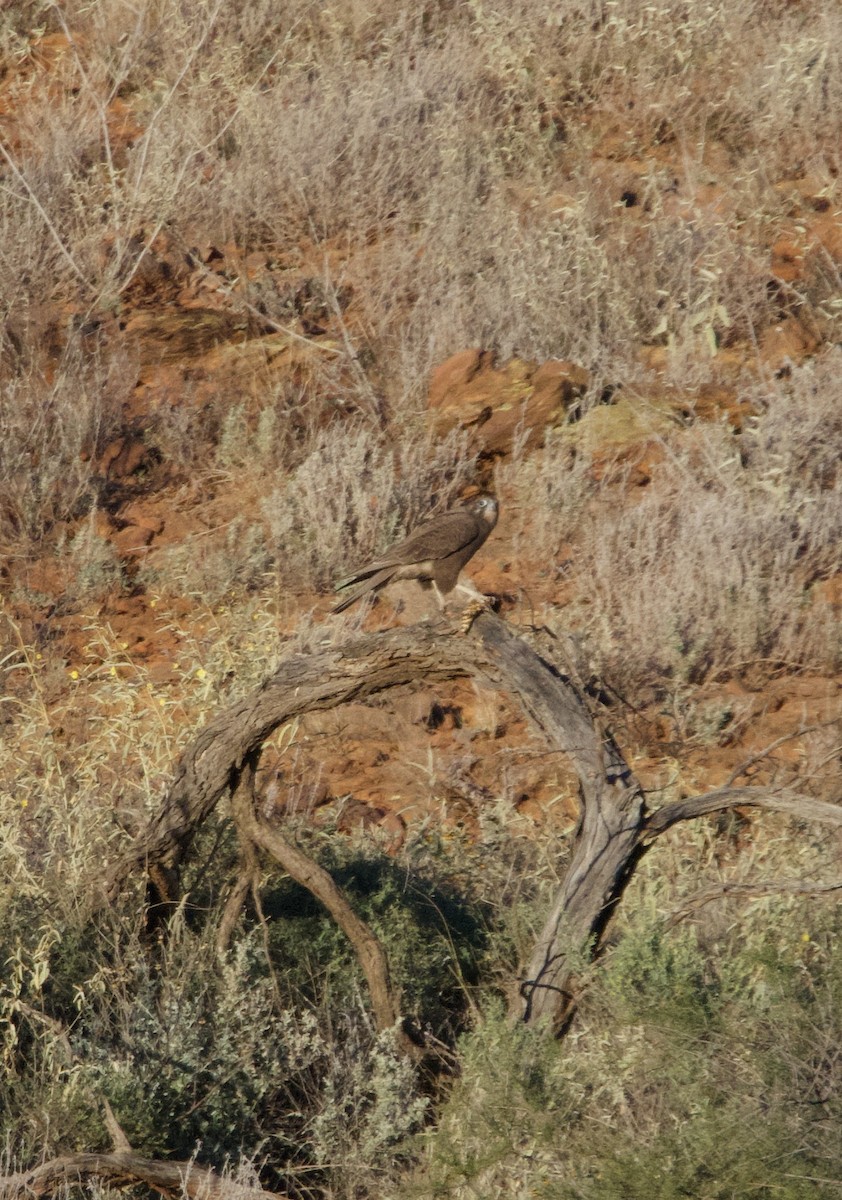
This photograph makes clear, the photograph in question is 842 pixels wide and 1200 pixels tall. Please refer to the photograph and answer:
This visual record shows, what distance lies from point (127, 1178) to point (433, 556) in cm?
230

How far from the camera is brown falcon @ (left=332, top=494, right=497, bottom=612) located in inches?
201

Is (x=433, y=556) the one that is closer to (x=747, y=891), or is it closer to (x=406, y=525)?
(x=747, y=891)

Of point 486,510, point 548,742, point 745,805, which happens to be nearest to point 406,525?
point 486,510

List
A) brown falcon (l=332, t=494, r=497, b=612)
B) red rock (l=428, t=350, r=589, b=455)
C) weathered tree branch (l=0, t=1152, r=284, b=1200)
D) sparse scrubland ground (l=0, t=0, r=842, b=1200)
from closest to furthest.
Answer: weathered tree branch (l=0, t=1152, r=284, b=1200), sparse scrubland ground (l=0, t=0, r=842, b=1200), brown falcon (l=332, t=494, r=497, b=612), red rock (l=428, t=350, r=589, b=455)

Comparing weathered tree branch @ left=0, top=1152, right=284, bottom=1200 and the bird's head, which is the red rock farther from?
weathered tree branch @ left=0, top=1152, right=284, bottom=1200

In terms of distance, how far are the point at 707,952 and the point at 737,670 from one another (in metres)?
2.06

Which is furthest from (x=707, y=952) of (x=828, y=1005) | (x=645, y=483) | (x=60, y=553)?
(x=60, y=553)

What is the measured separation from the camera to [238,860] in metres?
4.94

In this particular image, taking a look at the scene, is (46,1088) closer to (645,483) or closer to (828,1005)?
(828,1005)

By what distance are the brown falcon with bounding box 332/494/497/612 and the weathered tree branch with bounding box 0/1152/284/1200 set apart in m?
1.89

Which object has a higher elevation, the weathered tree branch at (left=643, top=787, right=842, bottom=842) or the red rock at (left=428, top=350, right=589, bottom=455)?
the weathered tree branch at (left=643, top=787, right=842, bottom=842)

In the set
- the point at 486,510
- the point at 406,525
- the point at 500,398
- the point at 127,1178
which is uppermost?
the point at 486,510

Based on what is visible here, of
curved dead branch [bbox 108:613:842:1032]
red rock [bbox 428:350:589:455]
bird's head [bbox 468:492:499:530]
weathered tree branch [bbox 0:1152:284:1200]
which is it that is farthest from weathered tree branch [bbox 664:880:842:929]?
red rock [bbox 428:350:589:455]

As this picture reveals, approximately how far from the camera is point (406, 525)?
747 cm
